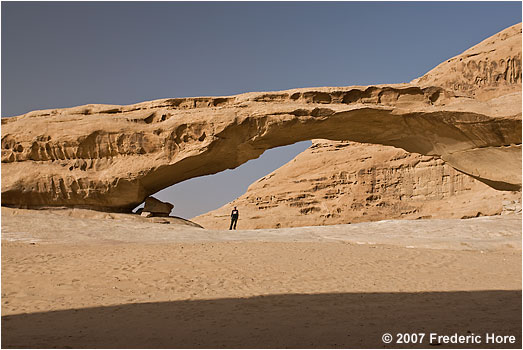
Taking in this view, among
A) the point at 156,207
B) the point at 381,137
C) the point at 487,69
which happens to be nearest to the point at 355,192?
the point at 487,69

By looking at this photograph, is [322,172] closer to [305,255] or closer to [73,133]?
[73,133]

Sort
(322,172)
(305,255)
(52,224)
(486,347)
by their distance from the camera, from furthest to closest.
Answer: (322,172) → (52,224) → (305,255) → (486,347)

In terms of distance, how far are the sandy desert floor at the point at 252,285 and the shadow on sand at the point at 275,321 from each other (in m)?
0.02

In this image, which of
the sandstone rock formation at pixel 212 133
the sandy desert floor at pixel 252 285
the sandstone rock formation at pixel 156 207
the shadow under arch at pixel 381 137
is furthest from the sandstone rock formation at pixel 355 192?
the sandy desert floor at pixel 252 285

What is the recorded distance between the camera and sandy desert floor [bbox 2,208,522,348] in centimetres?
521

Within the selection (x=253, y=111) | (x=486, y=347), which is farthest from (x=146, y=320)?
(x=253, y=111)

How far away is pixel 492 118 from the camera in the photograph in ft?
54.2

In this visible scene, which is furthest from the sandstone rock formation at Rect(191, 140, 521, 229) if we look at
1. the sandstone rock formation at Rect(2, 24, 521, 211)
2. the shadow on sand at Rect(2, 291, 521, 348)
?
the shadow on sand at Rect(2, 291, 521, 348)

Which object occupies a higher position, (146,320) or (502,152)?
(502,152)

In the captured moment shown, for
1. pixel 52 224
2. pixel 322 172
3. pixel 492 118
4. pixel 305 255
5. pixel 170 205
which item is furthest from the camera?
pixel 322 172

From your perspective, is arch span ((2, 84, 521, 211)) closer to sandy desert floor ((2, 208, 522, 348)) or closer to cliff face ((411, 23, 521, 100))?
sandy desert floor ((2, 208, 522, 348))

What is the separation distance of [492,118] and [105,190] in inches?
544

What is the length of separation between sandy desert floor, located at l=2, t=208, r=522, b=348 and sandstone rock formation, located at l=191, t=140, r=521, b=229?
43.4 ft

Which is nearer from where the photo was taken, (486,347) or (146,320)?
(486,347)
